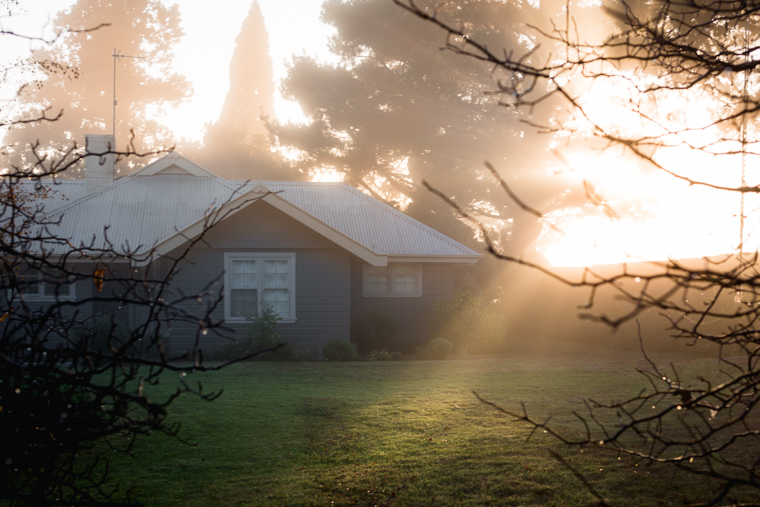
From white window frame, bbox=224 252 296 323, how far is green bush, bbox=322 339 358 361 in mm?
1213

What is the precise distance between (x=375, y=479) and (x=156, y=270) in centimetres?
1239

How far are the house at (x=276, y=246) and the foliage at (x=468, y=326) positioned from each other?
52cm

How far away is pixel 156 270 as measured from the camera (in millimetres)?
17219

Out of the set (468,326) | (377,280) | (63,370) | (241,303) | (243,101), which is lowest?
(468,326)

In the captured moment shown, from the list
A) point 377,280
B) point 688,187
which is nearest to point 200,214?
point 377,280

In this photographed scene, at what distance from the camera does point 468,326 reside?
61.1ft

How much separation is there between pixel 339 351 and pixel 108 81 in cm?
3804

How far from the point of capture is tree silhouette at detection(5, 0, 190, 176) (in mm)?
45812

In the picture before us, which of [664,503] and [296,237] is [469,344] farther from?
[664,503]

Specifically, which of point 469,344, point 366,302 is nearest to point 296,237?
point 366,302

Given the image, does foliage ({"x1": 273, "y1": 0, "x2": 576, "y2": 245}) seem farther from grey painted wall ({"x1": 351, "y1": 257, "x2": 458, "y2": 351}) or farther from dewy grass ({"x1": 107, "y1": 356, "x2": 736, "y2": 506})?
dewy grass ({"x1": 107, "y1": 356, "x2": 736, "y2": 506})

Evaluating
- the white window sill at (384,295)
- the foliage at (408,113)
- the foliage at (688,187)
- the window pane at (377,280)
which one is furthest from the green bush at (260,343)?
the foliage at (408,113)

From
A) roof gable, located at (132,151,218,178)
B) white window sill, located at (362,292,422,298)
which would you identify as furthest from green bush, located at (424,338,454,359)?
roof gable, located at (132,151,218,178)

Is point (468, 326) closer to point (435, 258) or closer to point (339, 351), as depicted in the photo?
point (435, 258)
